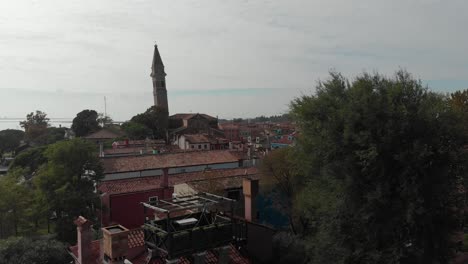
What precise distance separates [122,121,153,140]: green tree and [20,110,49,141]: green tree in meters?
24.8

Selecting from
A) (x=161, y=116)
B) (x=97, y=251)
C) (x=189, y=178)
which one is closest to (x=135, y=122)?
(x=161, y=116)

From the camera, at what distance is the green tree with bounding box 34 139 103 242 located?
75.3 feet

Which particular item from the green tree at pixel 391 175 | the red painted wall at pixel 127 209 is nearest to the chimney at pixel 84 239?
the green tree at pixel 391 175

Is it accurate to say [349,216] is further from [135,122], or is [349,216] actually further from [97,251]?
[135,122]

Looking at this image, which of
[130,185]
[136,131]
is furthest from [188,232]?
[136,131]

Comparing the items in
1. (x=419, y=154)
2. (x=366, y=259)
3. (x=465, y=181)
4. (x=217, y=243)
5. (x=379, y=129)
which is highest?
(x=379, y=129)

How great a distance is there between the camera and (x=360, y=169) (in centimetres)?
1295

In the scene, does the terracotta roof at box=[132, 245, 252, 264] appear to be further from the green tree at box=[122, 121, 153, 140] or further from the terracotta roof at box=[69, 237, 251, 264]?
the green tree at box=[122, 121, 153, 140]

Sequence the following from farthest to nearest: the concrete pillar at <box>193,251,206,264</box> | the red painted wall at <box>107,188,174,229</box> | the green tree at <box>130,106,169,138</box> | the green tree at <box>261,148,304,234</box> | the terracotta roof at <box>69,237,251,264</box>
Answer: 1. the green tree at <box>130,106,169,138</box>
2. the red painted wall at <box>107,188,174,229</box>
3. the green tree at <box>261,148,304,234</box>
4. the terracotta roof at <box>69,237,251,264</box>
5. the concrete pillar at <box>193,251,206,264</box>

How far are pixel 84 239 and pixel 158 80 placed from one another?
100 meters

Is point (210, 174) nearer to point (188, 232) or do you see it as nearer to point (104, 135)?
point (188, 232)

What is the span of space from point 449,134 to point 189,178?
1940 cm

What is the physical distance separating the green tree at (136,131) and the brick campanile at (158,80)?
1171 inches

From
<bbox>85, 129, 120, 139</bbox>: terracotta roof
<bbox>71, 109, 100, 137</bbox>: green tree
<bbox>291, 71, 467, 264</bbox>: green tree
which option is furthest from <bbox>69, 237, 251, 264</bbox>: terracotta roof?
<bbox>71, 109, 100, 137</bbox>: green tree
